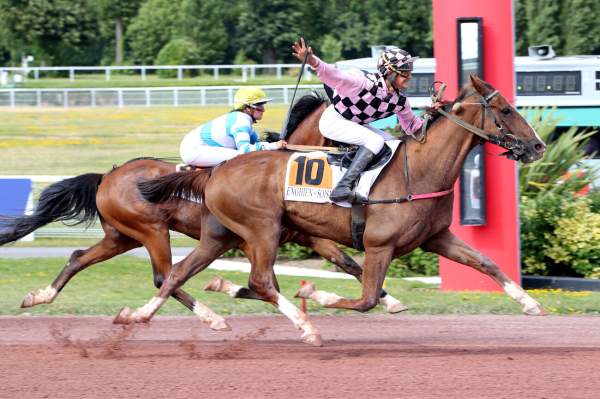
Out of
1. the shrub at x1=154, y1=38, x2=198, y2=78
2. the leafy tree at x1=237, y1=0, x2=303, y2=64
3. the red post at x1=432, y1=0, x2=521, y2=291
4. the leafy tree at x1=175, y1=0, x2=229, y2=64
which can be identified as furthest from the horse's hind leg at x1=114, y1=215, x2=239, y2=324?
the leafy tree at x1=175, y1=0, x2=229, y2=64

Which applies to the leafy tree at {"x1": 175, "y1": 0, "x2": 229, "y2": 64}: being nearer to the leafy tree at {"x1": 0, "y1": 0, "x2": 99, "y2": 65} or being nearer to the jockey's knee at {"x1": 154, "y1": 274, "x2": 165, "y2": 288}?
the leafy tree at {"x1": 0, "y1": 0, "x2": 99, "y2": 65}

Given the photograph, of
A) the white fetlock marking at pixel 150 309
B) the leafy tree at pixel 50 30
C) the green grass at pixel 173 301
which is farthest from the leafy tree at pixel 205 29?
the white fetlock marking at pixel 150 309

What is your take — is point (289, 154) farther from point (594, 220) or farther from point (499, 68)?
point (594, 220)

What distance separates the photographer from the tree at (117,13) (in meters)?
46.4

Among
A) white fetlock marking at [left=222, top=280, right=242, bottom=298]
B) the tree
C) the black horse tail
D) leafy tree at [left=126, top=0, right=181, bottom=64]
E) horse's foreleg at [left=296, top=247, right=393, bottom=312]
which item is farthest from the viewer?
the tree

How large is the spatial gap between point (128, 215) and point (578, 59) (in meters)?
14.1

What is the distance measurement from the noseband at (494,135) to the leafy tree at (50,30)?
1479 inches

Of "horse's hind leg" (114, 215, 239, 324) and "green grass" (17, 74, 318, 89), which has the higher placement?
"green grass" (17, 74, 318, 89)

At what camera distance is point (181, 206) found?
8766mm

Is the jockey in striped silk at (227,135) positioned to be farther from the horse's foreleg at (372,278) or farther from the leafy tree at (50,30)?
the leafy tree at (50,30)

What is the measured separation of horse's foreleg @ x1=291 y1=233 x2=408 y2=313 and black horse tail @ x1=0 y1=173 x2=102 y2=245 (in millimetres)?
1878

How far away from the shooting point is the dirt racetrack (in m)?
6.46

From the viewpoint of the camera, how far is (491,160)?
36.2 ft

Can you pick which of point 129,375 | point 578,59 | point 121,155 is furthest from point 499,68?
point 121,155
